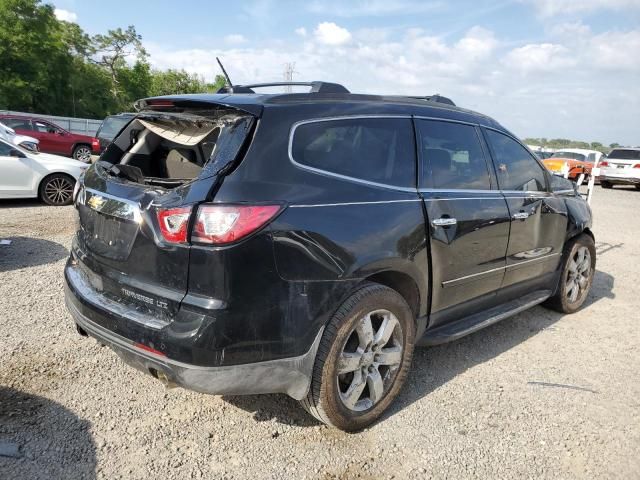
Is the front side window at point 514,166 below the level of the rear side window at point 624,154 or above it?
above

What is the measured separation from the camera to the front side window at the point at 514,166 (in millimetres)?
3963

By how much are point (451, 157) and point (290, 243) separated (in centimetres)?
168

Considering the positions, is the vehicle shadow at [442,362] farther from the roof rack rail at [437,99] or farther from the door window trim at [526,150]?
the roof rack rail at [437,99]

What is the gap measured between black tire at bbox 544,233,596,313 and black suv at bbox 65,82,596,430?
1480 millimetres

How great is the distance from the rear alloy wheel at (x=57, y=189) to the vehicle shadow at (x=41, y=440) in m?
7.23

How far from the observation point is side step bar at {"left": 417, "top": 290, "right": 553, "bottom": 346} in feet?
10.9

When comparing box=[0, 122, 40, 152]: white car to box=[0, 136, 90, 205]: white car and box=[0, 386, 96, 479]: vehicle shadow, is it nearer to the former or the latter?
box=[0, 136, 90, 205]: white car

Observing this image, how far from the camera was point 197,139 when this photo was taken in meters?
2.85

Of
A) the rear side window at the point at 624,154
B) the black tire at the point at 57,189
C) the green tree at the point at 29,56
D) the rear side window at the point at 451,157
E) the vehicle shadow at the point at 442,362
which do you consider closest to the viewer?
the vehicle shadow at the point at 442,362

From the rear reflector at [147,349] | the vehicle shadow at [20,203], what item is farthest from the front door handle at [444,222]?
the vehicle shadow at [20,203]

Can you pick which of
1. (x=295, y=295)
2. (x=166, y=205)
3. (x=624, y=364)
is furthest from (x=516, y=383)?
(x=166, y=205)

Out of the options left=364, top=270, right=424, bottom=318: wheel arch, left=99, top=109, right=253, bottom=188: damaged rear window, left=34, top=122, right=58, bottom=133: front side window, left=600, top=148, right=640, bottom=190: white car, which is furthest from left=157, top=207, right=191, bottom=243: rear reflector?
left=600, top=148, right=640, bottom=190: white car

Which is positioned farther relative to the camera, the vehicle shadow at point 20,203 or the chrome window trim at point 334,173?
the vehicle shadow at point 20,203

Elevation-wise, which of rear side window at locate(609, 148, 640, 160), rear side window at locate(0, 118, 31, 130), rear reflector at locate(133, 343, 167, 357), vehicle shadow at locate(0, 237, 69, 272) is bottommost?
vehicle shadow at locate(0, 237, 69, 272)
